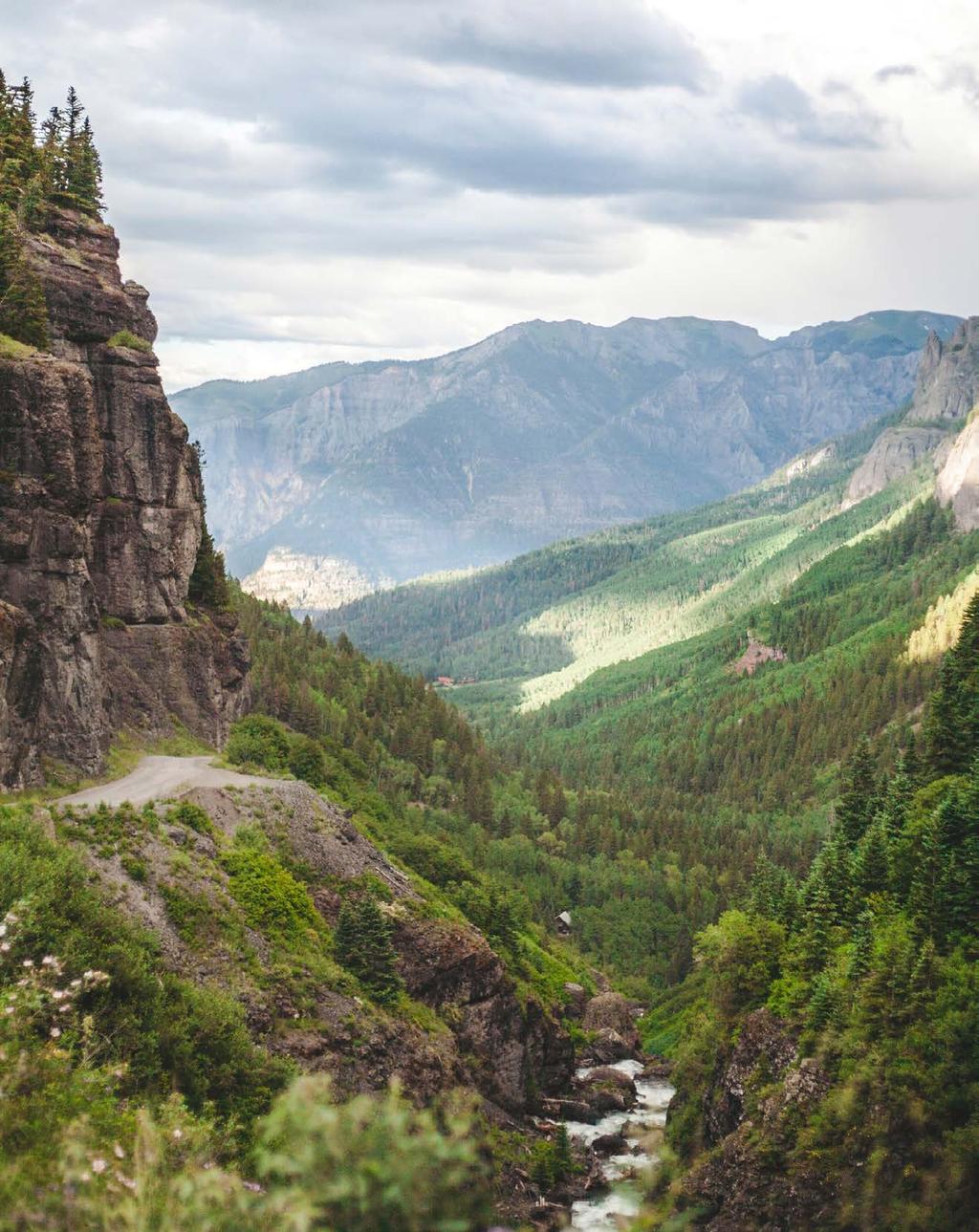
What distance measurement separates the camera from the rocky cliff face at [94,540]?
186 ft

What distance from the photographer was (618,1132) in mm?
72438

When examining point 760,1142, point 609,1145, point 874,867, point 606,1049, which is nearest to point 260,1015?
point 760,1142

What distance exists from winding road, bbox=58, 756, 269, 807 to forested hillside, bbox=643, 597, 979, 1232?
3239cm

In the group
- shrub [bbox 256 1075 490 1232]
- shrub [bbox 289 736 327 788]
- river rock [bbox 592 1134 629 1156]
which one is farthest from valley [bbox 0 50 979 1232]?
river rock [bbox 592 1134 629 1156]

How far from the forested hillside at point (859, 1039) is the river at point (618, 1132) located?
2.93 meters

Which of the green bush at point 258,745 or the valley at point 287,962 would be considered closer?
the valley at point 287,962

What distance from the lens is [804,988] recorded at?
187 feet

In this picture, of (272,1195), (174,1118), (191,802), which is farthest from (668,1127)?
(272,1195)

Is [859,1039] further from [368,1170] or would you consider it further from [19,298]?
[19,298]

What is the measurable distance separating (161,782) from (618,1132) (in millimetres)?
39522

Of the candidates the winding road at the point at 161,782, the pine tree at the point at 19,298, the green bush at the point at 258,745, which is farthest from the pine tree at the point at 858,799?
the pine tree at the point at 19,298

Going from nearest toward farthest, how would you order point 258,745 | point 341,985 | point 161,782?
point 341,985, point 161,782, point 258,745

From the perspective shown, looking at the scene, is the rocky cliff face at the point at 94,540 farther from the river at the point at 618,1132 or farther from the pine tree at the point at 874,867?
the pine tree at the point at 874,867

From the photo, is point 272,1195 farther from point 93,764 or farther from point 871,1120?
point 93,764
